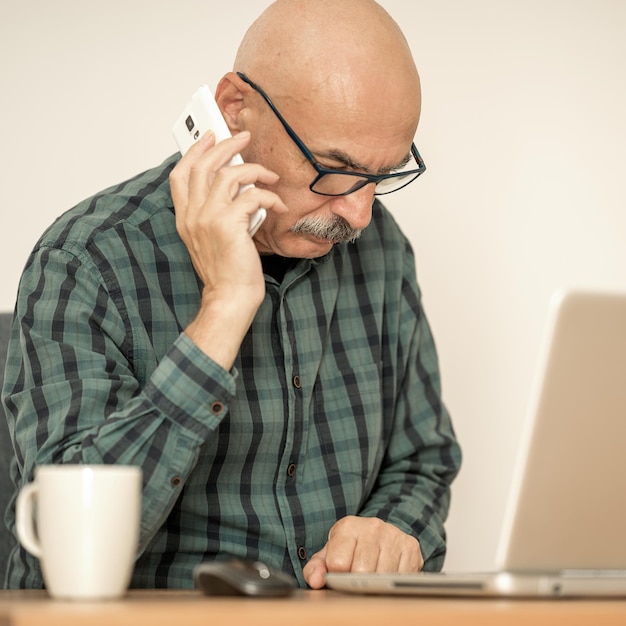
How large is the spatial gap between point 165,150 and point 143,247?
26.8 inches

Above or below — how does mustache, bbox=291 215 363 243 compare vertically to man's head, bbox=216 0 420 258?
below

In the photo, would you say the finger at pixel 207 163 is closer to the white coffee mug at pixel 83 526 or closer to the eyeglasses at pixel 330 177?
the eyeglasses at pixel 330 177

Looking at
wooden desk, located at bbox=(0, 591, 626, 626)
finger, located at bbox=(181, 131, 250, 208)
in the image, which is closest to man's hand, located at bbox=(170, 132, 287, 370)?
finger, located at bbox=(181, 131, 250, 208)

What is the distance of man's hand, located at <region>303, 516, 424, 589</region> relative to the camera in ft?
4.32

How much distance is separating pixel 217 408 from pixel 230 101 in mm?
608

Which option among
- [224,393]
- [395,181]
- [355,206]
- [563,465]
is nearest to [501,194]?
[395,181]

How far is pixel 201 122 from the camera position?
1448 mm

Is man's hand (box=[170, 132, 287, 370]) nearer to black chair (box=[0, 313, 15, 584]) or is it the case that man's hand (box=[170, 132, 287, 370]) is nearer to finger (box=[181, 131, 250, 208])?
finger (box=[181, 131, 250, 208])

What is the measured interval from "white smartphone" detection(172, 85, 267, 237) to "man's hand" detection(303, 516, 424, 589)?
1.67 ft

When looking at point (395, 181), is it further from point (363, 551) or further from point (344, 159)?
point (363, 551)

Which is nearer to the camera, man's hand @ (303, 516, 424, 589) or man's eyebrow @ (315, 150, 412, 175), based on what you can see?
man's hand @ (303, 516, 424, 589)

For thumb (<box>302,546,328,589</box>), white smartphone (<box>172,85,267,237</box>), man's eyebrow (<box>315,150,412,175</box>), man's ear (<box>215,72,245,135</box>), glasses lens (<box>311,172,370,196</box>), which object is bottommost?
thumb (<box>302,546,328,589</box>)

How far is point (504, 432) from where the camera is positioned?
2244 millimetres

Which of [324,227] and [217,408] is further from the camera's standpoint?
[324,227]
